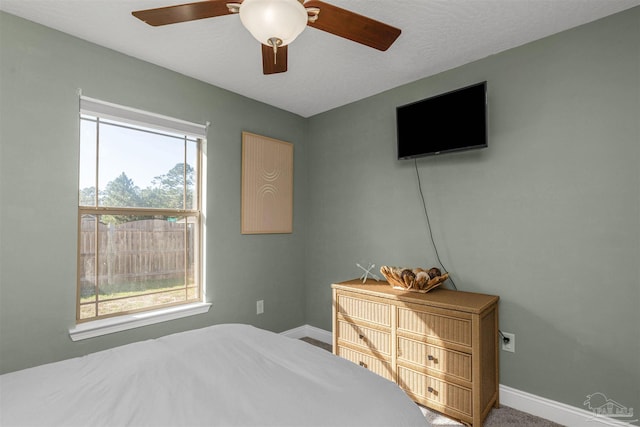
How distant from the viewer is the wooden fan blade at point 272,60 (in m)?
1.65

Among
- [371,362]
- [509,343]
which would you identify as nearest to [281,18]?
[371,362]

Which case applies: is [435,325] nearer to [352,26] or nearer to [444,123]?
[444,123]

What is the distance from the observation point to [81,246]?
Answer: 2.32 meters

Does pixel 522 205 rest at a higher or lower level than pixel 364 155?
lower

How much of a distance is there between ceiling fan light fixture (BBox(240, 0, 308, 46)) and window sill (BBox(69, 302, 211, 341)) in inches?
85.7

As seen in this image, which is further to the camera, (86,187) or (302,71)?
(302,71)

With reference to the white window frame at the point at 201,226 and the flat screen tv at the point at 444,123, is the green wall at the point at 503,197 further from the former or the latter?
the flat screen tv at the point at 444,123

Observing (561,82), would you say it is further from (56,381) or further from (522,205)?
(56,381)

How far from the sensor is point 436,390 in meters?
2.23

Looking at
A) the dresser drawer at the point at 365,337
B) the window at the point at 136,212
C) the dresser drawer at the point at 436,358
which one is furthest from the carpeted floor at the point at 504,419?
the window at the point at 136,212

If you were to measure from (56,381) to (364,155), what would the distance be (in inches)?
109

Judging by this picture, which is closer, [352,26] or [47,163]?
[352,26]

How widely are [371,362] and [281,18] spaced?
236 centimetres

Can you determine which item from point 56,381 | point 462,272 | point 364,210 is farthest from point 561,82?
point 56,381
